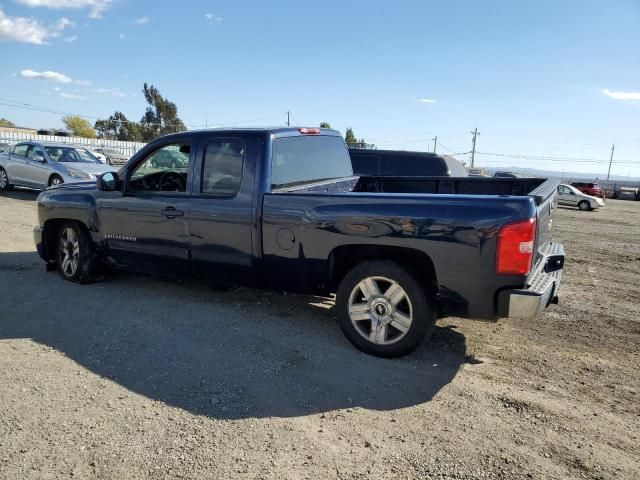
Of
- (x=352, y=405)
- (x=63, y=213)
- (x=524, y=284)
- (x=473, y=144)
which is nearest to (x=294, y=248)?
(x=352, y=405)

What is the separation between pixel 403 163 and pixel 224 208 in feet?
23.8

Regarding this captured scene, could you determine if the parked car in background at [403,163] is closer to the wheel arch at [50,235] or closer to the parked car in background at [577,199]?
the wheel arch at [50,235]

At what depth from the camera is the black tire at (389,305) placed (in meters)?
3.79

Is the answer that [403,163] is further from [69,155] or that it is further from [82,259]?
[69,155]

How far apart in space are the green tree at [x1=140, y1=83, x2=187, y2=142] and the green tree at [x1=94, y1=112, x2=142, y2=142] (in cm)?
114

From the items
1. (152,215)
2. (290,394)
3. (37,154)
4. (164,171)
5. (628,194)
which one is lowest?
(290,394)

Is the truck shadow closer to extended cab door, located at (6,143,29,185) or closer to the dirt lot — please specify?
the dirt lot

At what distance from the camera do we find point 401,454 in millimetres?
2729

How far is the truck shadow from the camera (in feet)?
11.0

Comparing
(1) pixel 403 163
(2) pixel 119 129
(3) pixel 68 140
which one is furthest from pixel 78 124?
(1) pixel 403 163

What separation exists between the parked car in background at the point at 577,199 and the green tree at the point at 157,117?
65.5m

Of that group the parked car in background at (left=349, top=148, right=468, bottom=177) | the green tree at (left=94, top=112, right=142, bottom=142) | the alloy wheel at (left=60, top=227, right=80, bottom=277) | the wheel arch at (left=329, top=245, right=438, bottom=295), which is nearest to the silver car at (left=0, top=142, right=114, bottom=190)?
the parked car in background at (left=349, top=148, right=468, bottom=177)

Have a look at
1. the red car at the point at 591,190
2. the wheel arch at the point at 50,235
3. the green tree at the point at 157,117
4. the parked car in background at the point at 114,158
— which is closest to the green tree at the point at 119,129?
the green tree at the point at 157,117

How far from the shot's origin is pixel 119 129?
83.8m
